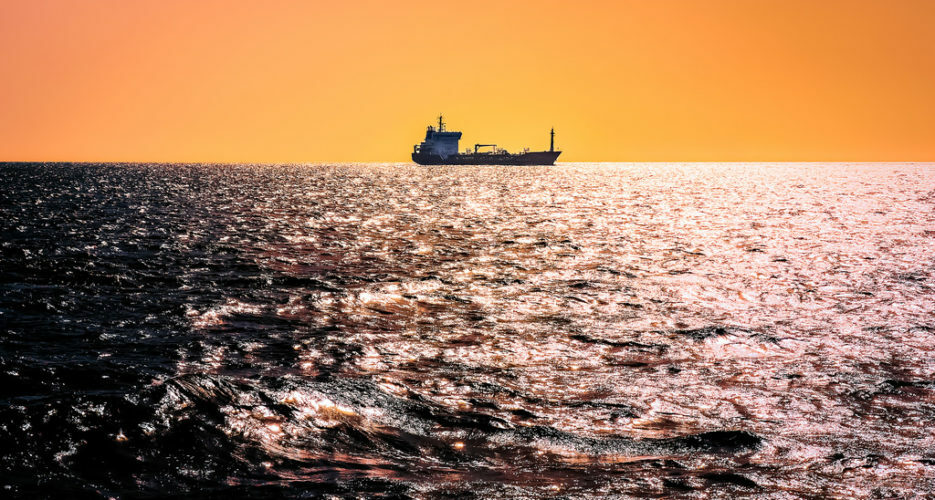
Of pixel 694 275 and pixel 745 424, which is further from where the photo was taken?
pixel 694 275

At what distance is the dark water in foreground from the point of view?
7.78 metres

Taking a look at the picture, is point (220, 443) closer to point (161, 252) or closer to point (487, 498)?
point (487, 498)

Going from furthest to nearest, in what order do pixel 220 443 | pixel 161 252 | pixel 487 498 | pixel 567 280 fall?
pixel 161 252 < pixel 567 280 < pixel 220 443 < pixel 487 498

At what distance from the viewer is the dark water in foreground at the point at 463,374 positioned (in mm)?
7781

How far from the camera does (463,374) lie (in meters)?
11.9

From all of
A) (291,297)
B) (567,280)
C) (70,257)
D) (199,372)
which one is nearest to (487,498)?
(199,372)

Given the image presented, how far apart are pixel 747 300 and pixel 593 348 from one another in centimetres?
698

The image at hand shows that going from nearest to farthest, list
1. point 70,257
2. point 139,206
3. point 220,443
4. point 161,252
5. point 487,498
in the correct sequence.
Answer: point 487,498
point 220,443
point 70,257
point 161,252
point 139,206

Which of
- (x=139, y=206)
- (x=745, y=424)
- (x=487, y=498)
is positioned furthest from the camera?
(x=139, y=206)

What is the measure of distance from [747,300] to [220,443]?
14.5 m

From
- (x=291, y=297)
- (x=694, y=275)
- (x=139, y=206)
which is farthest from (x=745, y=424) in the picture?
(x=139, y=206)

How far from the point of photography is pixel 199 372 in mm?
11484

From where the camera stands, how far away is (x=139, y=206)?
54844mm

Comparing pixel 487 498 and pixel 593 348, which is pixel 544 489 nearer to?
pixel 487 498
